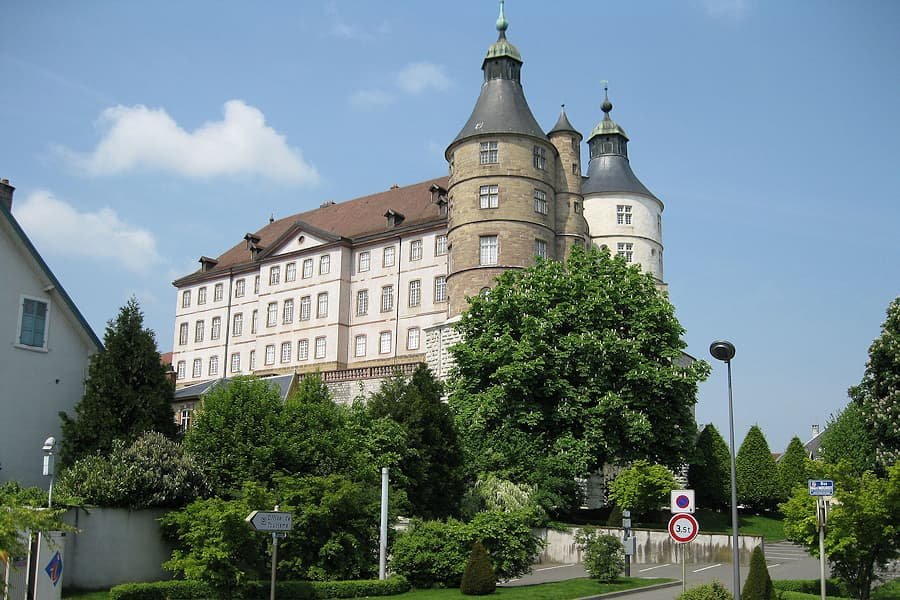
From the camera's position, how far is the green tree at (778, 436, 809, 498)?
56688mm

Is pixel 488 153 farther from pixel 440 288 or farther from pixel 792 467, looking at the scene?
pixel 792 467

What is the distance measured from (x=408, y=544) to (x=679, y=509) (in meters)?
10.1

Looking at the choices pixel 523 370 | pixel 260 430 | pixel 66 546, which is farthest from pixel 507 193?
pixel 66 546

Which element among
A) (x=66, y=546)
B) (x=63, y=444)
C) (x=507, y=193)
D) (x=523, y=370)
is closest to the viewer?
(x=66, y=546)

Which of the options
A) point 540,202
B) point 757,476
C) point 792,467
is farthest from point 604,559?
point 792,467

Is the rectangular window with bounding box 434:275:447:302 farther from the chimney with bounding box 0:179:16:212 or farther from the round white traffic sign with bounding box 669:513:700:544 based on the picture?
the round white traffic sign with bounding box 669:513:700:544

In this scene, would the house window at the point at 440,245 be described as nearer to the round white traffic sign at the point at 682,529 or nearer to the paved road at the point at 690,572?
the paved road at the point at 690,572

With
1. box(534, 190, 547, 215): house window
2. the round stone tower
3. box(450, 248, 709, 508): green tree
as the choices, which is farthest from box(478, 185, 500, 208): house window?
the round stone tower

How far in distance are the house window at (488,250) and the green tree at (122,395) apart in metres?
23.9

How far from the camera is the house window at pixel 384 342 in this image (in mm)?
65500

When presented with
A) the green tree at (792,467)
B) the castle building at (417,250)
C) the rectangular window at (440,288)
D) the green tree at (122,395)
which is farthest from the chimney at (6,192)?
the green tree at (792,467)

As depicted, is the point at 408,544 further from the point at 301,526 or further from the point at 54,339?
the point at 54,339

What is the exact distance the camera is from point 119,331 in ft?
98.3

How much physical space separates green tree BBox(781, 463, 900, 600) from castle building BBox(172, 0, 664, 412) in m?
28.2
